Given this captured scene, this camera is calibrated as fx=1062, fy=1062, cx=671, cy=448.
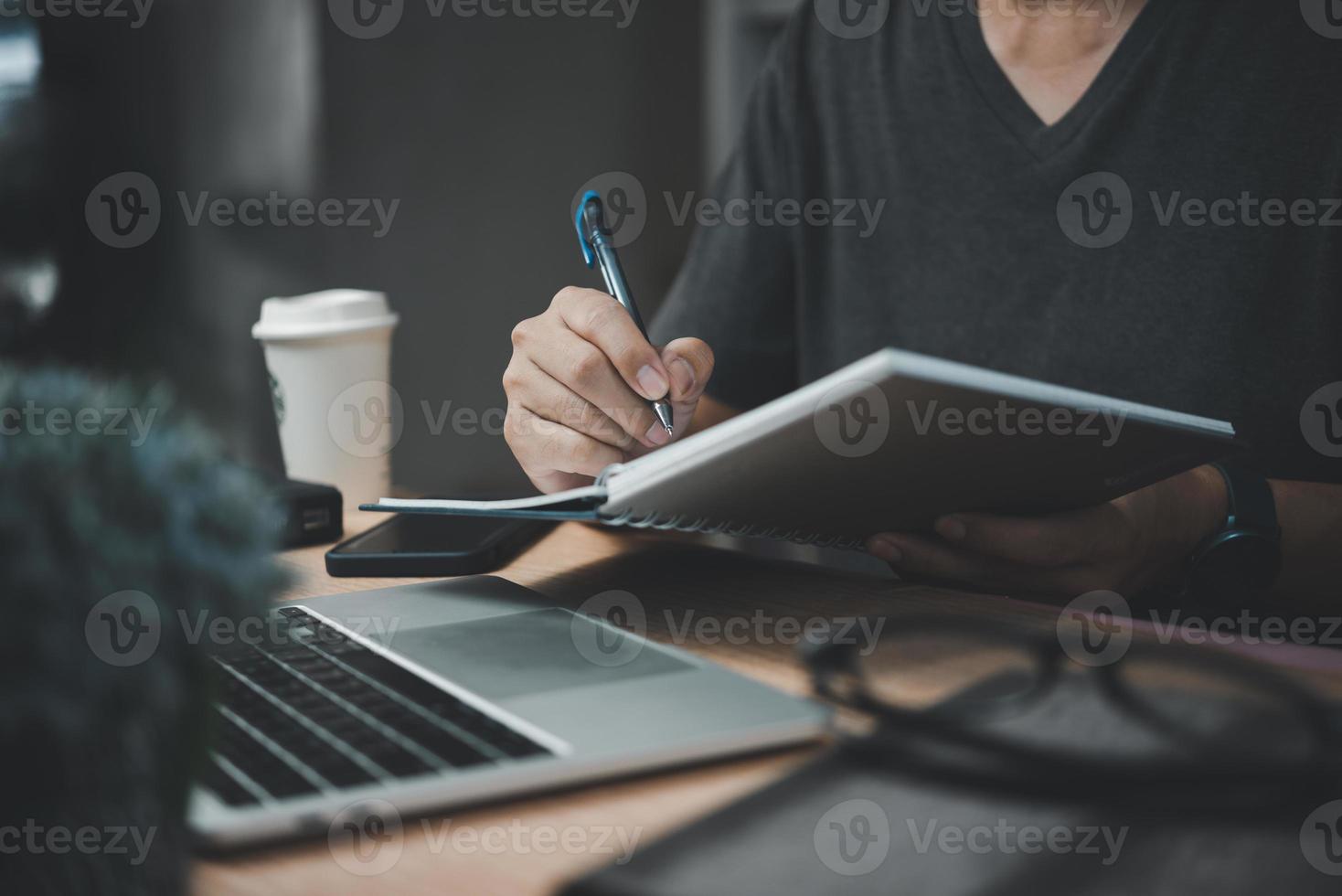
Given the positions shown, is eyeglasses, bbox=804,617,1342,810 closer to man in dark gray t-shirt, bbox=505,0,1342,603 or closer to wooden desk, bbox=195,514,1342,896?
wooden desk, bbox=195,514,1342,896

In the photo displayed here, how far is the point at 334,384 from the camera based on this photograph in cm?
85

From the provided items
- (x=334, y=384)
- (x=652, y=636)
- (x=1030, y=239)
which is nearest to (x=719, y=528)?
(x=652, y=636)

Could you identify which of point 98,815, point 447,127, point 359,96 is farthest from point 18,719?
point 447,127

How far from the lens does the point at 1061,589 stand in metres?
0.64

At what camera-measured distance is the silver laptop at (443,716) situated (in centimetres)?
30

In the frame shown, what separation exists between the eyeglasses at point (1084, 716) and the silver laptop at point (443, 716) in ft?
0.14

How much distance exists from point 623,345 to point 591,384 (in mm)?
36

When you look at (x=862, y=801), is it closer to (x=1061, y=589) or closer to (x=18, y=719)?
(x=18, y=719)

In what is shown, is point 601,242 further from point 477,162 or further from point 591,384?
point 477,162

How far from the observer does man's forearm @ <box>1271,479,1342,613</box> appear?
2.43 feet

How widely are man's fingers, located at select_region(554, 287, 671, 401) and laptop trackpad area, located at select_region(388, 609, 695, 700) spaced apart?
0.24 metres

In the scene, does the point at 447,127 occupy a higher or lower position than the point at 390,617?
higher

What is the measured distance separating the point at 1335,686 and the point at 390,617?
1.36 ft

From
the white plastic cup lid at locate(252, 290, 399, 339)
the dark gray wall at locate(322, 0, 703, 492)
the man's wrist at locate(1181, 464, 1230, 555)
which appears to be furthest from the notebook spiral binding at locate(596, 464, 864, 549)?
the dark gray wall at locate(322, 0, 703, 492)
